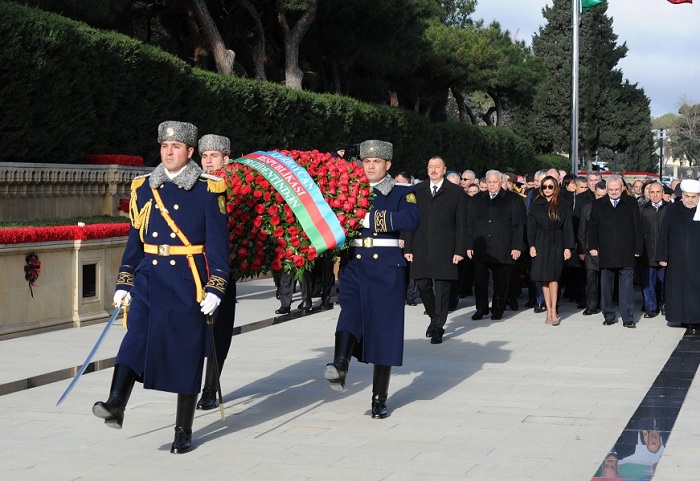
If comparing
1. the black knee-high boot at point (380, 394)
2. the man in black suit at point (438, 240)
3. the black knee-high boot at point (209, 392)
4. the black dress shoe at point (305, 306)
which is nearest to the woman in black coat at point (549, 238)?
the man in black suit at point (438, 240)

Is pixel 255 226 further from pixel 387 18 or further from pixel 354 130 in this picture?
pixel 387 18

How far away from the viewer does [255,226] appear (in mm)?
8656

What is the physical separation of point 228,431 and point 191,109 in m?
15.5

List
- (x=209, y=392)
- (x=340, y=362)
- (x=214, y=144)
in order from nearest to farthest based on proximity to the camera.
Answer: (x=340, y=362)
(x=209, y=392)
(x=214, y=144)

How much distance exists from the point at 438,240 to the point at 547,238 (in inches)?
86.2

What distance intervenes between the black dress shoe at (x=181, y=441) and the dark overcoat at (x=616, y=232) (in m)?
9.03

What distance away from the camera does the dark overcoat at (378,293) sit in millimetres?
8875

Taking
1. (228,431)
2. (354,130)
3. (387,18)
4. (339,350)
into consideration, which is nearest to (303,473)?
(228,431)

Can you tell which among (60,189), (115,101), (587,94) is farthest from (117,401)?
(587,94)

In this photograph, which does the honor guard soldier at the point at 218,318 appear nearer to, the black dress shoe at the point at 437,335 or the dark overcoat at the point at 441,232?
the black dress shoe at the point at 437,335

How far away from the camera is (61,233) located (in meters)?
A: 13.9

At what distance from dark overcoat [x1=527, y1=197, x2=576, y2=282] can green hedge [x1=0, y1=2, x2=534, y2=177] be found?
7.58 m

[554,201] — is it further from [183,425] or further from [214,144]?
[183,425]

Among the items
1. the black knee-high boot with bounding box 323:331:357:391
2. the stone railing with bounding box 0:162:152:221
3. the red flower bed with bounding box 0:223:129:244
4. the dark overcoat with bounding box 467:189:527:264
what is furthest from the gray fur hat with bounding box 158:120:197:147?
the stone railing with bounding box 0:162:152:221
